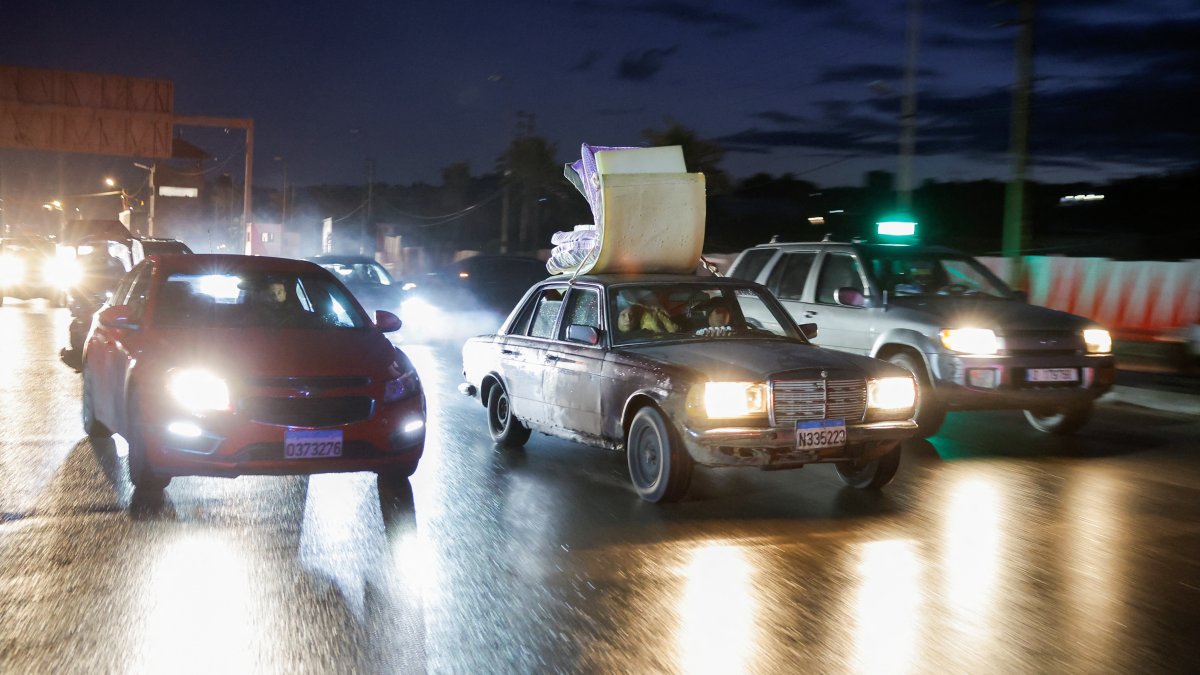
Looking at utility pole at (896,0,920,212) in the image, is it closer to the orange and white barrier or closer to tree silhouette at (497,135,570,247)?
the orange and white barrier

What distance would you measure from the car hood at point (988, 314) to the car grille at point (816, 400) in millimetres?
3283

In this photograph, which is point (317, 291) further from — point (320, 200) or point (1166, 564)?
point (320, 200)

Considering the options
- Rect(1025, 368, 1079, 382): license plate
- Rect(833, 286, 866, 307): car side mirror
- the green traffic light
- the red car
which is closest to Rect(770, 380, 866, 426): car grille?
the red car

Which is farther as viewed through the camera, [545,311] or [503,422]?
[503,422]

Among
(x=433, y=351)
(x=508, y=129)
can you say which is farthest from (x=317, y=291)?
(x=508, y=129)

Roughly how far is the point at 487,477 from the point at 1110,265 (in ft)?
61.7

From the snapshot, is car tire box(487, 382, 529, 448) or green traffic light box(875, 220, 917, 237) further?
green traffic light box(875, 220, 917, 237)

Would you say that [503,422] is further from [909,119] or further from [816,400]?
[909,119]

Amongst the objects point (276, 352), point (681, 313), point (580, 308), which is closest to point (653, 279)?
point (681, 313)

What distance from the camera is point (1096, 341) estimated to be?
10766 millimetres

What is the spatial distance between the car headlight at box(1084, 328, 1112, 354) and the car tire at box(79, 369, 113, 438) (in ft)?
27.5

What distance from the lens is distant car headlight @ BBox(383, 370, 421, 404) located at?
7.66 meters

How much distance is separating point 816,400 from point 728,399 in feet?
1.87

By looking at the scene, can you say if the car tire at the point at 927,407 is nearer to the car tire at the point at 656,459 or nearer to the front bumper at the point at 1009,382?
the front bumper at the point at 1009,382
